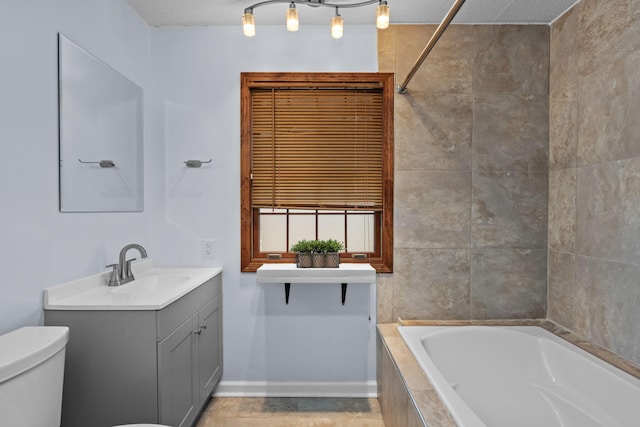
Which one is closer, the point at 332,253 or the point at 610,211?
the point at 610,211

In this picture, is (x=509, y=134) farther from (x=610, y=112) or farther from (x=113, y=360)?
(x=113, y=360)

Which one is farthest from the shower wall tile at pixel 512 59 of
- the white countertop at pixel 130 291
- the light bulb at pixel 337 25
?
the white countertop at pixel 130 291

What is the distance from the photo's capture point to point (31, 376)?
1.06 metres

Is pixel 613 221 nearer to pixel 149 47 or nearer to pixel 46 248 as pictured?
pixel 46 248

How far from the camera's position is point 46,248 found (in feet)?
4.73

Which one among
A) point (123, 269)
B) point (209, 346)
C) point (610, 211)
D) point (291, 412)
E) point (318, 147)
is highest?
point (318, 147)

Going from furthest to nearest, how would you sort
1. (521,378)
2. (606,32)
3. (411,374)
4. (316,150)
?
1. (316,150)
2. (521,378)
3. (606,32)
4. (411,374)

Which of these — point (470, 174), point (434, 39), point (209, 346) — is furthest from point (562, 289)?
point (209, 346)

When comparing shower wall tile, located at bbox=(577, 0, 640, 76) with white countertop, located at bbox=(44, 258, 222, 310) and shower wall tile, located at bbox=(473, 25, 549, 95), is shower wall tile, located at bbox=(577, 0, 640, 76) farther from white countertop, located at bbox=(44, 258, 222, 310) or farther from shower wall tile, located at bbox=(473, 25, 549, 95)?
white countertop, located at bbox=(44, 258, 222, 310)

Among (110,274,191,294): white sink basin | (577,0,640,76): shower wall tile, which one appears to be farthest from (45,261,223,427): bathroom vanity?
(577,0,640,76): shower wall tile

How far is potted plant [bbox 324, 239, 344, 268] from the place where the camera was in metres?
2.17

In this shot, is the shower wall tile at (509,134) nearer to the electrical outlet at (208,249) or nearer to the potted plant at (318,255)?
the potted plant at (318,255)

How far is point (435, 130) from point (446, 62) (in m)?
0.44

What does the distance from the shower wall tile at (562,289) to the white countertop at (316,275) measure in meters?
1.16
